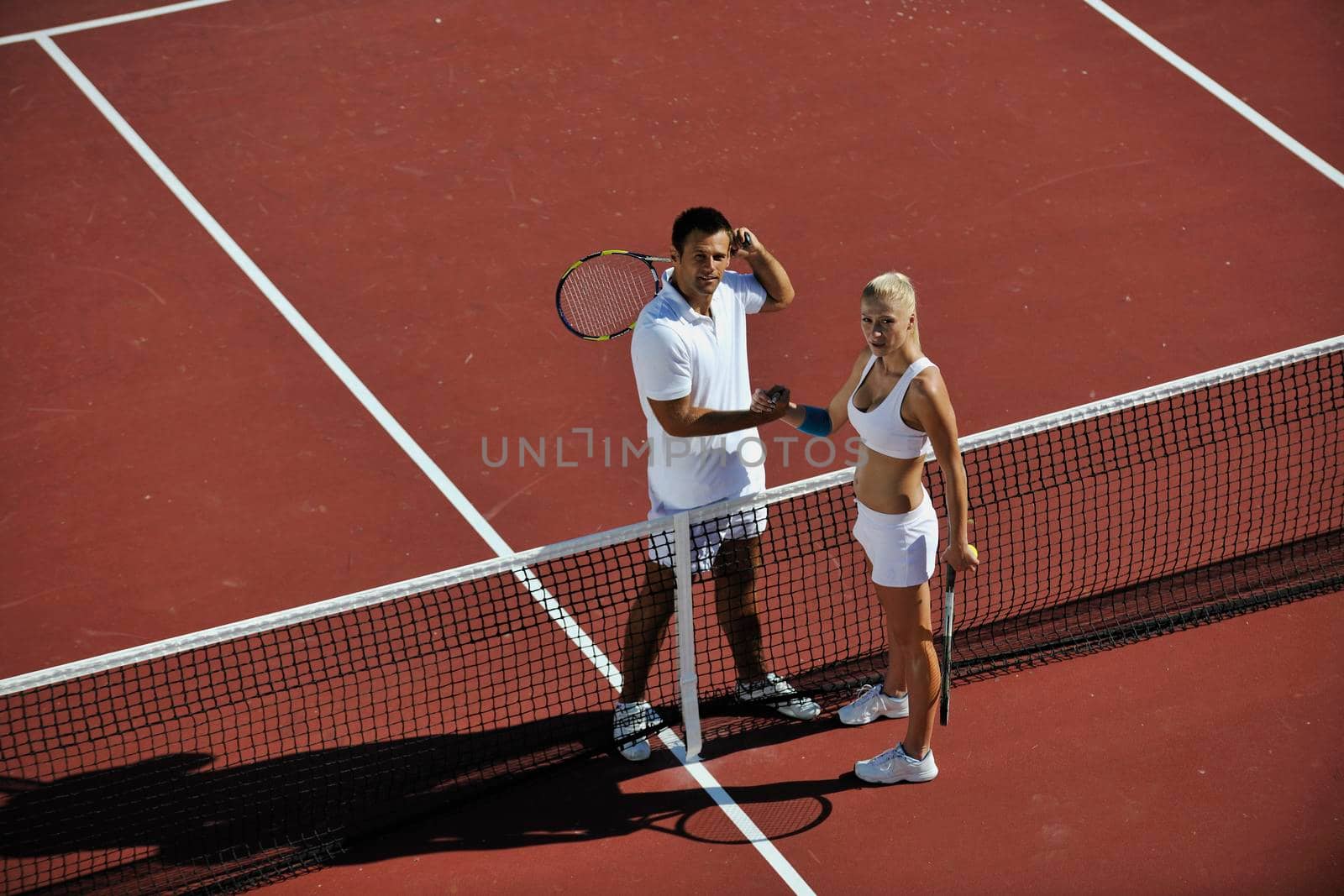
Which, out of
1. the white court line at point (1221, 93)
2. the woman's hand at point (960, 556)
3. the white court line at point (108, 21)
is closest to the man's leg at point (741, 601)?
the woman's hand at point (960, 556)

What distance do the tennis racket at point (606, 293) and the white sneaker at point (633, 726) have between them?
1617mm

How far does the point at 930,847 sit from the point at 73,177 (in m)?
7.64

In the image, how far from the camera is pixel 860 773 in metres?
6.15

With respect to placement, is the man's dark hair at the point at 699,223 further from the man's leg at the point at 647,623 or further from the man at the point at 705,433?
the man's leg at the point at 647,623

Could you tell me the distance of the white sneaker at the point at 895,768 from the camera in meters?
6.08

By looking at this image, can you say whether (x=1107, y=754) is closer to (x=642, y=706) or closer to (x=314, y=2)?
(x=642, y=706)

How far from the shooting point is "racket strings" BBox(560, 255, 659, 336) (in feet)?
21.7

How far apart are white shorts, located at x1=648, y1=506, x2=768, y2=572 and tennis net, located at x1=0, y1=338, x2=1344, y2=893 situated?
0.12ft

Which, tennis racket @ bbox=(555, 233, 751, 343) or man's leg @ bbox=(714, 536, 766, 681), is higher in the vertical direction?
tennis racket @ bbox=(555, 233, 751, 343)

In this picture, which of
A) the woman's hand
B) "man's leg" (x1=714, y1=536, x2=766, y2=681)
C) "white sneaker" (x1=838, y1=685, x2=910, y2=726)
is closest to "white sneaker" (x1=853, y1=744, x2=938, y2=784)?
"white sneaker" (x1=838, y1=685, x2=910, y2=726)

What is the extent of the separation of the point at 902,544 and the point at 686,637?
1.02 meters

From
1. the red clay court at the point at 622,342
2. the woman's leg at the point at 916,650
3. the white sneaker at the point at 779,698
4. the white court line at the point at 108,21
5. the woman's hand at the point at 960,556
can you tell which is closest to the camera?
the woman's hand at the point at 960,556

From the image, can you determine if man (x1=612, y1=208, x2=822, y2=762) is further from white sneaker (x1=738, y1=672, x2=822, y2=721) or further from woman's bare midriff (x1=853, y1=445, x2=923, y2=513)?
woman's bare midriff (x1=853, y1=445, x2=923, y2=513)

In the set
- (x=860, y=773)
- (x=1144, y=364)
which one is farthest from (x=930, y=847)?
(x=1144, y=364)
